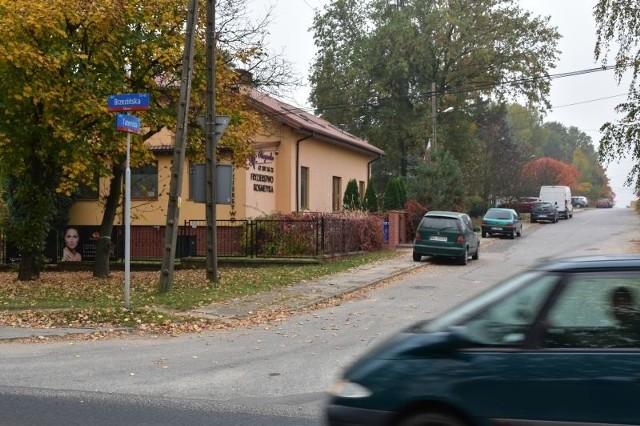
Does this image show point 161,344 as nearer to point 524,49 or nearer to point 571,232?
point 571,232

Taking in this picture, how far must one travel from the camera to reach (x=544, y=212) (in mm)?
50656

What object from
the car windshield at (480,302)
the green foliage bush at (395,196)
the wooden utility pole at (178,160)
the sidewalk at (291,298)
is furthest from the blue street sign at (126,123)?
the green foliage bush at (395,196)

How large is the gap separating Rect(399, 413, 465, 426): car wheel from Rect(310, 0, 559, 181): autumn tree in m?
43.5

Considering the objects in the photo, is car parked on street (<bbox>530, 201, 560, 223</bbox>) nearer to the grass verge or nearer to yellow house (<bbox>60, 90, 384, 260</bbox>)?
yellow house (<bbox>60, 90, 384, 260</bbox>)

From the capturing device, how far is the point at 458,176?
36.0 m

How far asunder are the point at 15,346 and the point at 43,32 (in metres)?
7.94

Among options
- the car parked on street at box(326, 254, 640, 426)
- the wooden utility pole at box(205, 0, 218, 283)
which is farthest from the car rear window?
the car parked on street at box(326, 254, 640, 426)

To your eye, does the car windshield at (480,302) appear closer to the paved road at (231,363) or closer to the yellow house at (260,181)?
the paved road at (231,363)

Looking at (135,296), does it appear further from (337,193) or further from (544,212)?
(544,212)

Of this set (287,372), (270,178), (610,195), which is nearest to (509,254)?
(270,178)

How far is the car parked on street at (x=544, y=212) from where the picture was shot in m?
50.6

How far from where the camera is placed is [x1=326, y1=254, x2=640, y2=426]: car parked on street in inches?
161

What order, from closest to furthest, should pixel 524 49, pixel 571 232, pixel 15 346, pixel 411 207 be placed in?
→ pixel 15 346
pixel 411 207
pixel 571 232
pixel 524 49

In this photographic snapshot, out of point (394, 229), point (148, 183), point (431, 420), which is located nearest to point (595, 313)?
point (431, 420)
